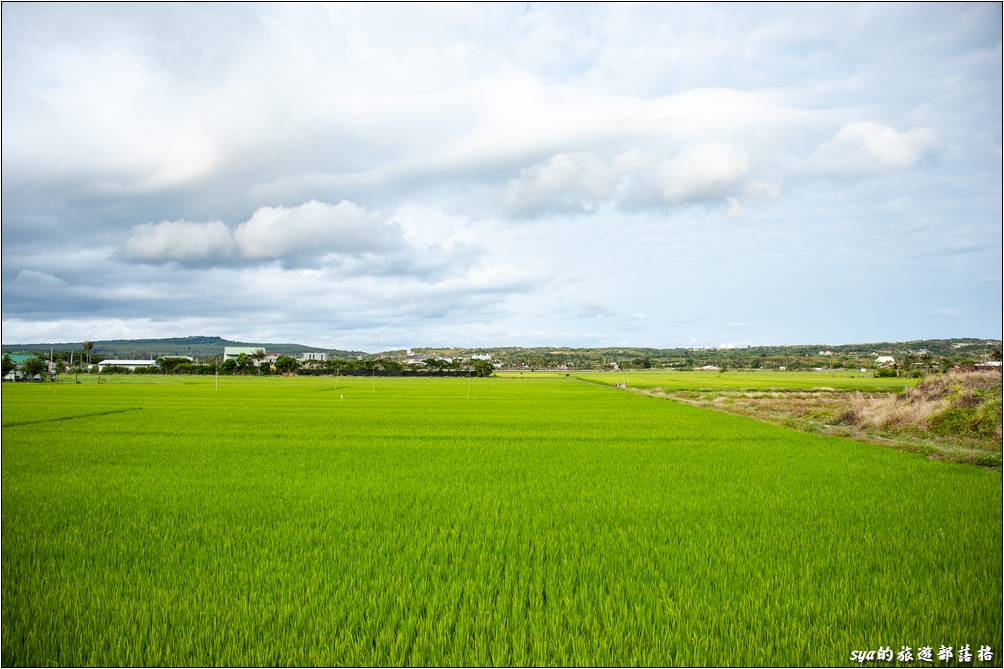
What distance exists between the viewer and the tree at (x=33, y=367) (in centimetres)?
8419

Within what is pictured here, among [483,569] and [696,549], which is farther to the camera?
[696,549]

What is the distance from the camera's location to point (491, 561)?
250 inches

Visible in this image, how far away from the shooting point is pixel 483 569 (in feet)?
20.1

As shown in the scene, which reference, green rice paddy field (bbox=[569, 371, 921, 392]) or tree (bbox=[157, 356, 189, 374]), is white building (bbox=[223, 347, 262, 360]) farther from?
green rice paddy field (bbox=[569, 371, 921, 392])

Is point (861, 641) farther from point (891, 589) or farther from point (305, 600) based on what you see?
point (305, 600)

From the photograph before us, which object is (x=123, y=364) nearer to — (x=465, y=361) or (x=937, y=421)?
(x=465, y=361)

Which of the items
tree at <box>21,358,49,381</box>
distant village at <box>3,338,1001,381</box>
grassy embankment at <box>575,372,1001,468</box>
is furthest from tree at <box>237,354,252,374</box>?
grassy embankment at <box>575,372,1001,468</box>

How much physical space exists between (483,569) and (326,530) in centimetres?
238

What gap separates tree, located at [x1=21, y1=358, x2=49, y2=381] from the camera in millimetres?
84194

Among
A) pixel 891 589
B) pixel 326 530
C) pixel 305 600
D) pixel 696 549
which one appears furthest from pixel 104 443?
pixel 891 589

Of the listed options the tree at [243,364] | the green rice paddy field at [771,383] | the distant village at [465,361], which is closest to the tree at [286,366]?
the distant village at [465,361]

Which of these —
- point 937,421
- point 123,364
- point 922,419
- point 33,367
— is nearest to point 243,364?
point 33,367

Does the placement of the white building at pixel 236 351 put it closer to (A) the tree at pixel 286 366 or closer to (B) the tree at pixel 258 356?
(B) the tree at pixel 258 356

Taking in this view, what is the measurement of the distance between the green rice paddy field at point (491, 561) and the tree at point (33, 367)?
87150 millimetres
